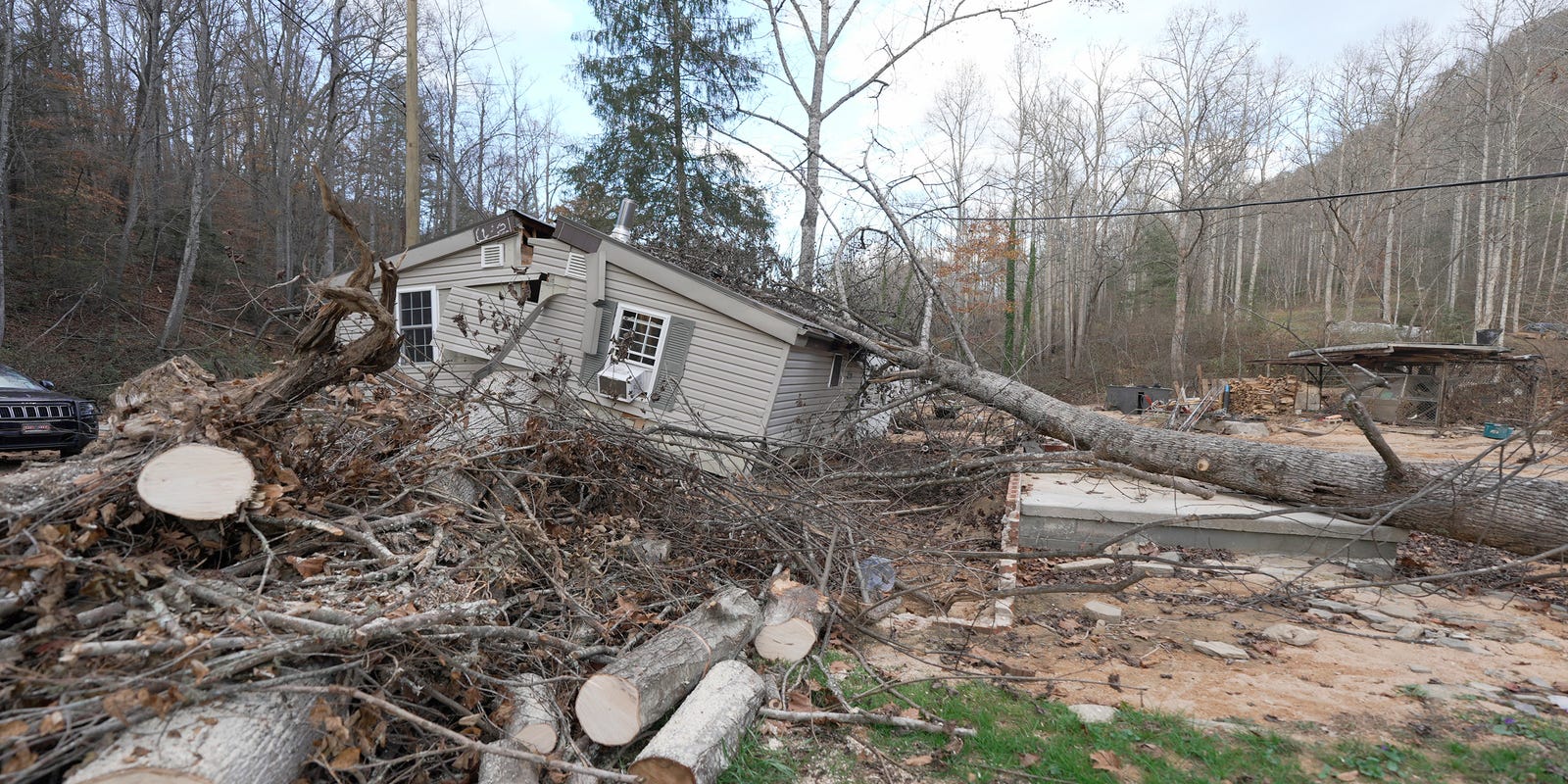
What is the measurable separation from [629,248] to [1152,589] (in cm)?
733

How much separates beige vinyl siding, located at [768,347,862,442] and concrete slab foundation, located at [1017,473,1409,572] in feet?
10.9

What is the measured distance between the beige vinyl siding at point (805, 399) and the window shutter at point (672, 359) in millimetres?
1394

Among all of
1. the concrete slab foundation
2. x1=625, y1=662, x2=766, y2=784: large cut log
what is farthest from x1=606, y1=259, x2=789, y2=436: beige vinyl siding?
x1=625, y1=662, x2=766, y2=784: large cut log

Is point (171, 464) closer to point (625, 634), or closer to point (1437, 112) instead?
point (625, 634)

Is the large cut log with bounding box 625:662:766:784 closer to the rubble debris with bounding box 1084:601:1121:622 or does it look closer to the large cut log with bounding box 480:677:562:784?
the large cut log with bounding box 480:677:562:784

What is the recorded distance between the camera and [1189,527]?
6.82m

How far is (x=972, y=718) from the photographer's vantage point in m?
3.68

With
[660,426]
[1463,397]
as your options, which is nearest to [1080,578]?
[660,426]

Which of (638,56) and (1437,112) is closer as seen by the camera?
(638,56)

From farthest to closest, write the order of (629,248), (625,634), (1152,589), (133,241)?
(133,241), (629,248), (1152,589), (625,634)

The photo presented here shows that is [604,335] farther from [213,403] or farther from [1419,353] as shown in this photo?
[1419,353]

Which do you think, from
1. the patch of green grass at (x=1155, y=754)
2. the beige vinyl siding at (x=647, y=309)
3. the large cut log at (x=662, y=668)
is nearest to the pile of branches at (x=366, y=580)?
the large cut log at (x=662, y=668)

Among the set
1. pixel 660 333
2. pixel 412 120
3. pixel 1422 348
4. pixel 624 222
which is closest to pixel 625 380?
pixel 660 333

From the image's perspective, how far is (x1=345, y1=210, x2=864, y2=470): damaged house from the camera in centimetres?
936
